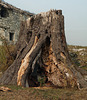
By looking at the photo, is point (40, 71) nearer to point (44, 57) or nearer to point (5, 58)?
point (44, 57)

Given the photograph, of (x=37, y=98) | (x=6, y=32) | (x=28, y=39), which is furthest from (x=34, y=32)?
(x=6, y=32)

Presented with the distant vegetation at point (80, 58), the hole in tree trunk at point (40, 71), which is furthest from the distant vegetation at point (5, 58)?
the distant vegetation at point (80, 58)

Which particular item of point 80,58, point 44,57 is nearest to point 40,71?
point 44,57

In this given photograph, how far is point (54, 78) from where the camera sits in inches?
235

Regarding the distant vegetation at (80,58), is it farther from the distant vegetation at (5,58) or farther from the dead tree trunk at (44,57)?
the distant vegetation at (5,58)

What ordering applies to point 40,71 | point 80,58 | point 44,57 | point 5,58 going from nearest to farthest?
point 40,71 → point 44,57 → point 5,58 → point 80,58

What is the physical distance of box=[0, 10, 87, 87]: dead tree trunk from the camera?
539cm

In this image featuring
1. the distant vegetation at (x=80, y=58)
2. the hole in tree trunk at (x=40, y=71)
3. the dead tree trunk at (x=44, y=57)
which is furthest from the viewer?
the distant vegetation at (x=80, y=58)

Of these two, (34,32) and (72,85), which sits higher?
(34,32)

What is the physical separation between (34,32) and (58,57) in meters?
1.81

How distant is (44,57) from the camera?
257 inches

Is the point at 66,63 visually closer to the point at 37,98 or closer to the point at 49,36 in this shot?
the point at 49,36

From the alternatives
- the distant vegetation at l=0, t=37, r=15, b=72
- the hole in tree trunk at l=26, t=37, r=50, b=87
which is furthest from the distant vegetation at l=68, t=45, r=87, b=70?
the distant vegetation at l=0, t=37, r=15, b=72

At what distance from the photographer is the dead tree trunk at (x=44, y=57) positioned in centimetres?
539
